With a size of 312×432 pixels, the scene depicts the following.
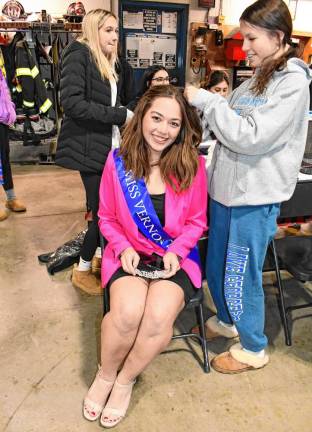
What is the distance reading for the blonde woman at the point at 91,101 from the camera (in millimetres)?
2021

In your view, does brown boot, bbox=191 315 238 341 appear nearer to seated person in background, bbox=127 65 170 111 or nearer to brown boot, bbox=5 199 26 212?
seated person in background, bbox=127 65 170 111

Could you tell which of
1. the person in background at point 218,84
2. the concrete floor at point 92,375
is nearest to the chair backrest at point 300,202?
the concrete floor at point 92,375

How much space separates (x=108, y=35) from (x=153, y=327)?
1.56 metres

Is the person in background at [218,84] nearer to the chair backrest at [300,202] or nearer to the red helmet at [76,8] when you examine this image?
the chair backrest at [300,202]

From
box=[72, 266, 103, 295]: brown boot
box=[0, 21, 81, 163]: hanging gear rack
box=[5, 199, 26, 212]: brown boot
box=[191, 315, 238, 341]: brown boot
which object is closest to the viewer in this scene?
box=[191, 315, 238, 341]: brown boot

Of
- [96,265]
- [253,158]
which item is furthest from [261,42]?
[96,265]

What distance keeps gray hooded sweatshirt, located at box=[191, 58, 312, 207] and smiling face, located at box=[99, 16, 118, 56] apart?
88cm

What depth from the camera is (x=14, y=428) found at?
5.00 ft

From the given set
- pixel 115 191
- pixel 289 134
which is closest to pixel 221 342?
pixel 115 191

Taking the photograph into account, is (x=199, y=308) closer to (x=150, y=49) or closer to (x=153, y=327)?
(x=153, y=327)

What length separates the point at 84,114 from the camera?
80.1 inches

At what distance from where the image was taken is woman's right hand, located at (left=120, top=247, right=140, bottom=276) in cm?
158

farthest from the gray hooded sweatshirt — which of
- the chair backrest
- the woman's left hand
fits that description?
the chair backrest

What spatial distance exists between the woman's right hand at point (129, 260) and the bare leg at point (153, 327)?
127mm
